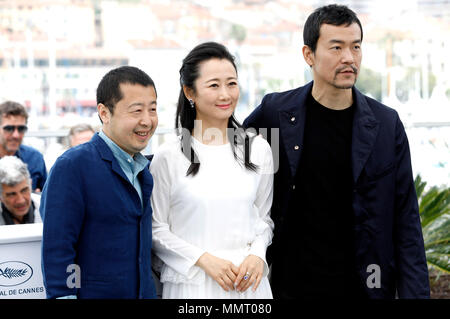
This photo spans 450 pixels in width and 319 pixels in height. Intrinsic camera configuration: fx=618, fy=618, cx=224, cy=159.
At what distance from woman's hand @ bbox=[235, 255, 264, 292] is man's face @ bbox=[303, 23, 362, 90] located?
0.63 m

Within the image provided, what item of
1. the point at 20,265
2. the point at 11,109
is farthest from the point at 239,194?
the point at 11,109

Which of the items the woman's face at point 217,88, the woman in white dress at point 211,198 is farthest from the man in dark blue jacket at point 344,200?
the woman's face at point 217,88

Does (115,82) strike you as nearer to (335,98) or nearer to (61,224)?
(61,224)

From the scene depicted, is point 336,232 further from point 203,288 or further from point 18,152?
point 18,152

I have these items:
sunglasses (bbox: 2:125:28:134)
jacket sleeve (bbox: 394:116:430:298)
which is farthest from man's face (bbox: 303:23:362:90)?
sunglasses (bbox: 2:125:28:134)

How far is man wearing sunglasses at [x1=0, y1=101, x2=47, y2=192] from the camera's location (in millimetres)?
4281

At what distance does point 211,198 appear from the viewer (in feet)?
5.86

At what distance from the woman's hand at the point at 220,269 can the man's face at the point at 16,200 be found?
164 cm

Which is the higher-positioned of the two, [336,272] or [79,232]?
[79,232]

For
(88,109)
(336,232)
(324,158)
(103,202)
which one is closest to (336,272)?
(336,232)

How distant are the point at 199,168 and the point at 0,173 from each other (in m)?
1.79

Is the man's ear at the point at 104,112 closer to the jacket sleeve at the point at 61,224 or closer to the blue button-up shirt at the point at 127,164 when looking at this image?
the blue button-up shirt at the point at 127,164
